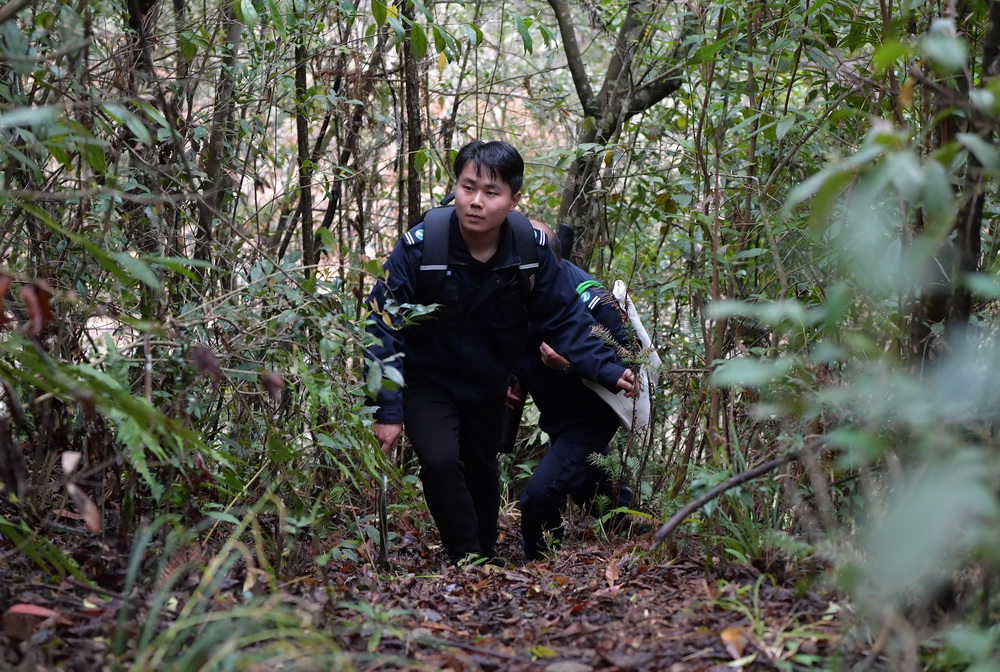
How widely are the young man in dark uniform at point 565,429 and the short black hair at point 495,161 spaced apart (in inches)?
14.4

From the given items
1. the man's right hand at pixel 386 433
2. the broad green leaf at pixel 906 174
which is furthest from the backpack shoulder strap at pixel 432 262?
the broad green leaf at pixel 906 174

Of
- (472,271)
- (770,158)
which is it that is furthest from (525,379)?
(770,158)

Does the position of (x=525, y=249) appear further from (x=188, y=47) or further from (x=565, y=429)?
(x=188, y=47)

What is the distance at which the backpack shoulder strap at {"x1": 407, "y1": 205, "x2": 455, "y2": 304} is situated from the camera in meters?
3.82

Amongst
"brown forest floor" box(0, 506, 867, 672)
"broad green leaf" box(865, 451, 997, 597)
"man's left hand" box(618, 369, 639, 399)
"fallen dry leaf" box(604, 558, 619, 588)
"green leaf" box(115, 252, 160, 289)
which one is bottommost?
"fallen dry leaf" box(604, 558, 619, 588)

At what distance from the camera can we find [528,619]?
2.61 metres

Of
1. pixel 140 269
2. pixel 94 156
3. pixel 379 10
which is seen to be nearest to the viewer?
pixel 140 269

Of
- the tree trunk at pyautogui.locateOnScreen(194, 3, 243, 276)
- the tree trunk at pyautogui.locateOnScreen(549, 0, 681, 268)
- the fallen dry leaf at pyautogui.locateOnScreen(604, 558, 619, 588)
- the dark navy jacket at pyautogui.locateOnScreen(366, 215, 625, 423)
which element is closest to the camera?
the fallen dry leaf at pyautogui.locateOnScreen(604, 558, 619, 588)

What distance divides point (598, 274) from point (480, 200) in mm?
1795

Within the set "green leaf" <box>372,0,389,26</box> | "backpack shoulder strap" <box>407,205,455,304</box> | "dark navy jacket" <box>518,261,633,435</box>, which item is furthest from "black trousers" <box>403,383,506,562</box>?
"green leaf" <box>372,0,389,26</box>

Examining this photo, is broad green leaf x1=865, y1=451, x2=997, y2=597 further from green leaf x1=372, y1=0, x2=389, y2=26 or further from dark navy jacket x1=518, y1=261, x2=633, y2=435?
dark navy jacket x1=518, y1=261, x2=633, y2=435

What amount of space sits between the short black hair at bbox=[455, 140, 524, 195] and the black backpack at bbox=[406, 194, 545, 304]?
0.17 meters

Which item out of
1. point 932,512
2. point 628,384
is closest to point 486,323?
point 628,384

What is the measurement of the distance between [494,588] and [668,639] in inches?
38.4
